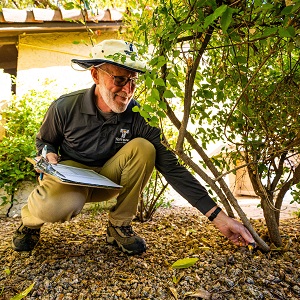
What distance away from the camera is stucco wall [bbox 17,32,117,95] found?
5145mm

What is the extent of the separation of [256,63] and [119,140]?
1.01m

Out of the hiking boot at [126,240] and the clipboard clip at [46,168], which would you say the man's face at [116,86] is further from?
the hiking boot at [126,240]

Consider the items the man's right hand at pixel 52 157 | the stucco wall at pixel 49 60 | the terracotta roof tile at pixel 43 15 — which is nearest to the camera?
the man's right hand at pixel 52 157

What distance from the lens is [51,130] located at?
231cm

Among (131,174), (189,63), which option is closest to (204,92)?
(189,63)

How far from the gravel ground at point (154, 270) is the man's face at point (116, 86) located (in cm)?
95

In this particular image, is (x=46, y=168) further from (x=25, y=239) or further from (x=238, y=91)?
(x=238, y=91)

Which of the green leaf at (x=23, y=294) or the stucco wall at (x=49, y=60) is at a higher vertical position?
the stucco wall at (x=49, y=60)

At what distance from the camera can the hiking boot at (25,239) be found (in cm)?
209

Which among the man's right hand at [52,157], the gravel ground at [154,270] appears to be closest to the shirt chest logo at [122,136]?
the man's right hand at [52,157]

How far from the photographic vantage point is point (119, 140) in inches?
91.7

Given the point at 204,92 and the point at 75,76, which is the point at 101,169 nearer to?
the point at 204,92

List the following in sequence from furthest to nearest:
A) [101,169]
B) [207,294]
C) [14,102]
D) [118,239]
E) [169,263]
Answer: [14,102]
[101,169]
[118,239]
[169,263]
[207,294]

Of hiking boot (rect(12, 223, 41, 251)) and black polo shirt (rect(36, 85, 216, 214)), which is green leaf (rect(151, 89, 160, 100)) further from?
hiking boot (rect(12, 223, 41, 251))
